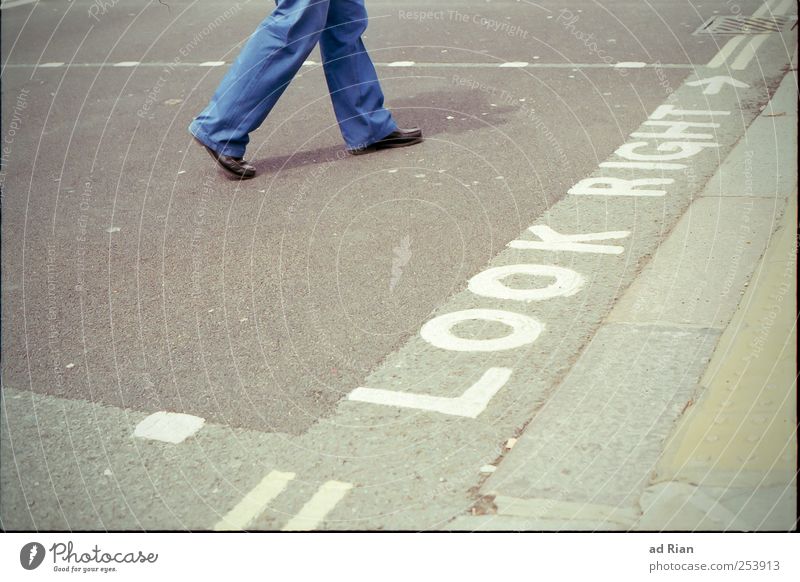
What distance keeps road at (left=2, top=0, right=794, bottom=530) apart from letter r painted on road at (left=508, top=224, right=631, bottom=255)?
0.20 feet

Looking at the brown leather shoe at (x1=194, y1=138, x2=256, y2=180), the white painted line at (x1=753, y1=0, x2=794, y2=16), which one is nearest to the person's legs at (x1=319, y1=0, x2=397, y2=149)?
the brown leather shoe at (x1=194, y1=138, x2=256, y2=180)

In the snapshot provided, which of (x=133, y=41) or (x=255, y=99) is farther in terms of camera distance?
(x=133, y=41)

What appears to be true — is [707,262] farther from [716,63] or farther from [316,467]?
[716,63]

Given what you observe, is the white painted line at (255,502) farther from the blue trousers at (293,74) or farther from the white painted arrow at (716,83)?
the white painted arrow at (716,83)

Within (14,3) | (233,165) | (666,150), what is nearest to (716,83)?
(666,150)

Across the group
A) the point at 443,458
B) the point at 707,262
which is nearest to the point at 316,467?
the point at 443,458

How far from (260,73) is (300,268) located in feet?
5.04

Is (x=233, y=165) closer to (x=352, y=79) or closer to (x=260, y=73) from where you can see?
(x=260, y=73)

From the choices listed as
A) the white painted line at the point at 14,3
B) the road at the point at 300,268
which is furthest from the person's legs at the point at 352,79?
the white painted line at the point at 14,3

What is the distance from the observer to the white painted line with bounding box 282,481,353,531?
2805 millimetres

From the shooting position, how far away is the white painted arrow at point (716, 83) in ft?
22.4

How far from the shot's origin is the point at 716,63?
7.50 m

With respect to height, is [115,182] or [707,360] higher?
[707,360]

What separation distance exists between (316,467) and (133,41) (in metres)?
7.70
